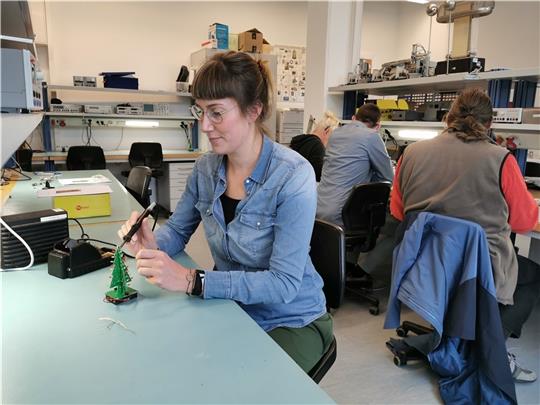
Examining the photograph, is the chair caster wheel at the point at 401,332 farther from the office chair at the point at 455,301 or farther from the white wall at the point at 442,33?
the white wall at the point at 442,33

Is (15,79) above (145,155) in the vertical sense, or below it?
above

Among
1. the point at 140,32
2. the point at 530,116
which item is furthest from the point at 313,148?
the point at 140,32

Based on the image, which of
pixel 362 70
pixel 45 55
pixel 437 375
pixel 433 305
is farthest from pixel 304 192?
pixel 45 55

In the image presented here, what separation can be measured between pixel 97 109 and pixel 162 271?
15.1 ft

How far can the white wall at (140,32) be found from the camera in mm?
5193

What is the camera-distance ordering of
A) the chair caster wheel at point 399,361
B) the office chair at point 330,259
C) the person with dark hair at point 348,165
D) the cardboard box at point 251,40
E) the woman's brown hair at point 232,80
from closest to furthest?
the woman's brown hair at point 232,80 → the office chair at point 330,259 → the chair caster wheel at point 399,361 → the person with dark hair at point 348,165 → the cardboard box at point 251,40

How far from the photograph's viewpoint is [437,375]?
1992 millimetres

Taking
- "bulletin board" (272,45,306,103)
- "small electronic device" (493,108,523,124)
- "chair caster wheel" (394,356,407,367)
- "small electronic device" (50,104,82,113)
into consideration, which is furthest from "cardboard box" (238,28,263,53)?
"chair caster wheel" (394,356,407,367)

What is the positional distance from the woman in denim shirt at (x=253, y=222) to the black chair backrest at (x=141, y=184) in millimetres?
1532

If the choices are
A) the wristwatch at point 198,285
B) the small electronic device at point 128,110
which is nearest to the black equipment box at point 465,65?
the wristwatch at point 198,285

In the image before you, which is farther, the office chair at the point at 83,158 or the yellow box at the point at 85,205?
the office chair at the point at 83,158

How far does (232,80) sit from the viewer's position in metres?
1.12

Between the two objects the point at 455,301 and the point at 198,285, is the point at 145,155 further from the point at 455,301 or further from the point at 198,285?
the point at 198,285

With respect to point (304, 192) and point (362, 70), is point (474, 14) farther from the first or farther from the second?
point (304, 192)
